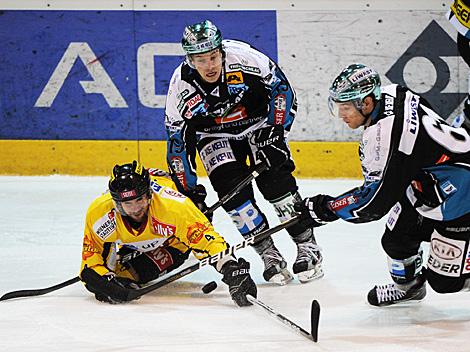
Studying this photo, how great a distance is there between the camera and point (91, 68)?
668 cm

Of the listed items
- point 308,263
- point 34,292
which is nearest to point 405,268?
point 308,263

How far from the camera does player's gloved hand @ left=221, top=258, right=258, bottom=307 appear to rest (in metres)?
3.93

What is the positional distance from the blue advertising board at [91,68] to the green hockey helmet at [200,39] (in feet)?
7.78

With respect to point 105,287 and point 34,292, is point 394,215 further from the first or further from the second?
point 34,292

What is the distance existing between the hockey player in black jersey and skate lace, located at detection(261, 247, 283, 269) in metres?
0.65

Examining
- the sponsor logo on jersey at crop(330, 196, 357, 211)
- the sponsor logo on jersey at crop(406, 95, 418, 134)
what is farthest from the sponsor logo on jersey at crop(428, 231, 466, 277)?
the sponsor logo on jersey at crop(406, 95, 418, 134)

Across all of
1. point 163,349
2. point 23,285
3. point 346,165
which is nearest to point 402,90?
point 163,349

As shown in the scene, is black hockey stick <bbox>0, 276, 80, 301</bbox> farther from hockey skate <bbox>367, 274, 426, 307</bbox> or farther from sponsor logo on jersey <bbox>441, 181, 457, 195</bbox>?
sponsor logo on jersey <bbox>441, 181, 457, 195</bbox>

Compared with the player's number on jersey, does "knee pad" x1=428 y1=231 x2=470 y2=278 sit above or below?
below

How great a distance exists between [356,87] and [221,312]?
1060 mm

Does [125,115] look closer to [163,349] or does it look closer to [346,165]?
[346,165]

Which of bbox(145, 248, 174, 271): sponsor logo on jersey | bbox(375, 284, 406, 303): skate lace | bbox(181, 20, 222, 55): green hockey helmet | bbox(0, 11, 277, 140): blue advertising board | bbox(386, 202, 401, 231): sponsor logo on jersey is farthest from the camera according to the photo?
bbox(0, 11, 277, 140): blue advertising board

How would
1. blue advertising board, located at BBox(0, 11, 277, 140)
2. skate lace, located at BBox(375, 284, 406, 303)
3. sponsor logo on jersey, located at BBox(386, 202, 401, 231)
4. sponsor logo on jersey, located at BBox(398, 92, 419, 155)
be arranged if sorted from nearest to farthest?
sponsor logo on jersey, located at BBox(398, 92, 419, 155) → sponsor logo on jersey, located at BBox(386, 202, 401, 231) → skate lace, located at BBox(375, 284, 406, 303) → blue advertising board, located at BBox(0, 11, 277, 140)

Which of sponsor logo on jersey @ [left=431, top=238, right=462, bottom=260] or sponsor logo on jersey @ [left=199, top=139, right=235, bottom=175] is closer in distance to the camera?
sponsor logo on jersey @ [left=431, top=238, right=462, bottom=260]
